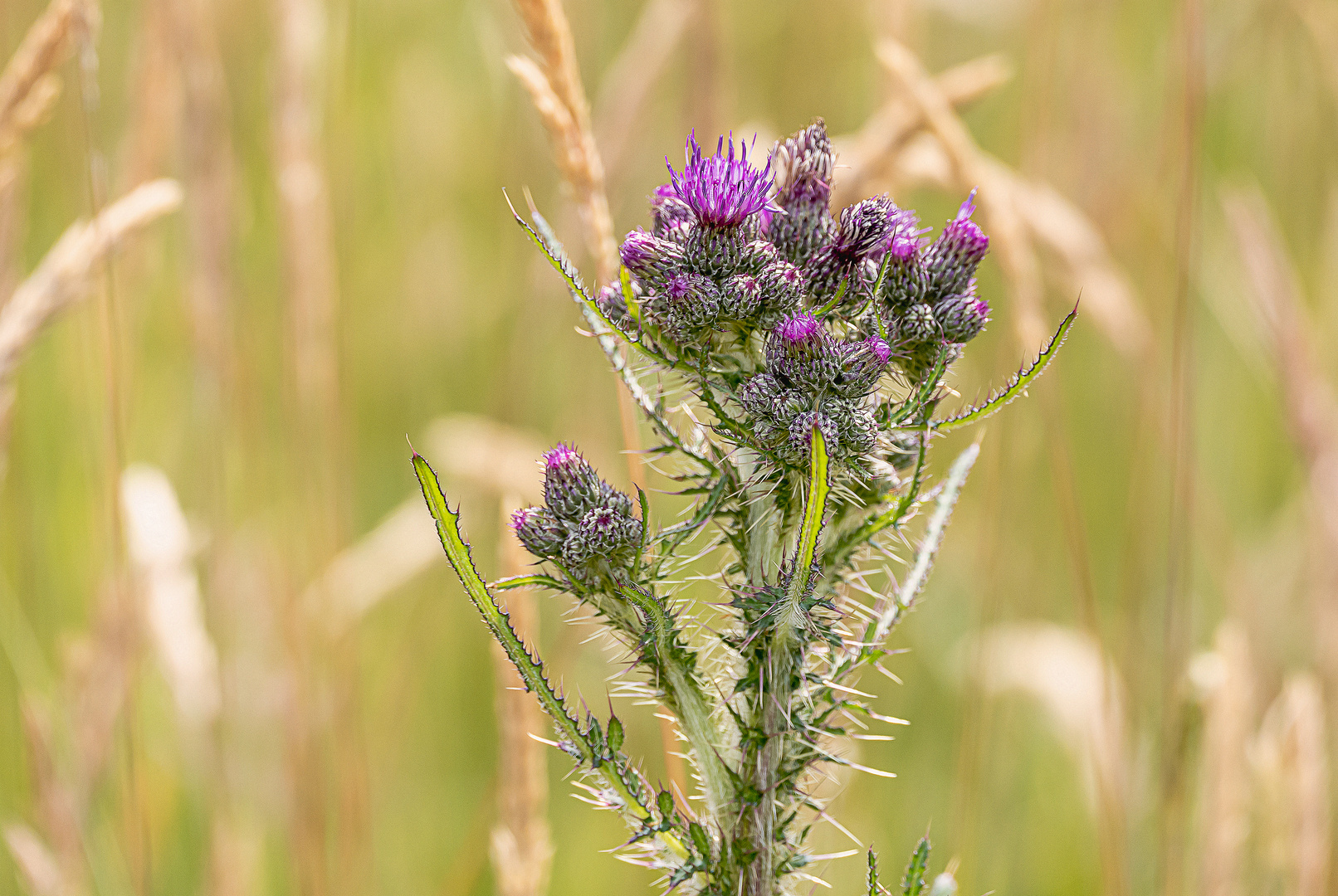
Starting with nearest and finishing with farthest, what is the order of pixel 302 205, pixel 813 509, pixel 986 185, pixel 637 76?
pixel 813 509 < pixel 986 185 < pixel 302 205 < pixel 637 76

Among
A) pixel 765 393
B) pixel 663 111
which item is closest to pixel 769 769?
pixel 765 393

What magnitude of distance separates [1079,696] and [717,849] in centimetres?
237

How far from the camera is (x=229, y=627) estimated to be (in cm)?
312

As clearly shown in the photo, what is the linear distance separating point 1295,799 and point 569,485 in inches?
77.3

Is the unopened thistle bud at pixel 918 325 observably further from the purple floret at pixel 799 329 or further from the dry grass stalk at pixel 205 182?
the dry grass stalk at pixel 205 182

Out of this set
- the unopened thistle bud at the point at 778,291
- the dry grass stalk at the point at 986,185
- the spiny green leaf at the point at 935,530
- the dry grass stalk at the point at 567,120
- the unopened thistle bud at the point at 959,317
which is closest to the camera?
the spiny green leaf at the point at 935,530

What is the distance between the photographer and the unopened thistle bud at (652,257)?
1.51 meters

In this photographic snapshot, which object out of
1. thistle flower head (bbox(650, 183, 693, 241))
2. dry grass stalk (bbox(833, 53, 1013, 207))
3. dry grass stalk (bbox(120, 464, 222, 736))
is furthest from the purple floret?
dry grass stalk (bbox(120, 464, 222, 736))

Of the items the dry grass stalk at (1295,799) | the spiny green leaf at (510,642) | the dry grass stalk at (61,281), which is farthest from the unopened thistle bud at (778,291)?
the dry grass stalk at (1295,799)

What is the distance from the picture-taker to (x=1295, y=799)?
2379mm

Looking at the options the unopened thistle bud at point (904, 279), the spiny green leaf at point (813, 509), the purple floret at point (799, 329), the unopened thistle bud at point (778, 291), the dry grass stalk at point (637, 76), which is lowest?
the spiny green leaf at point (813, 509)

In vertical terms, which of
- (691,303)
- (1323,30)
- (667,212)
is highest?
(1323,30)

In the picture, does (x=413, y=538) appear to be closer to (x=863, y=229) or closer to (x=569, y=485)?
(x=569, y=485)

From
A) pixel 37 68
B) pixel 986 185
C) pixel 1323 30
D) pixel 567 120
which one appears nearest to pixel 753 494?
pixel 567 120
